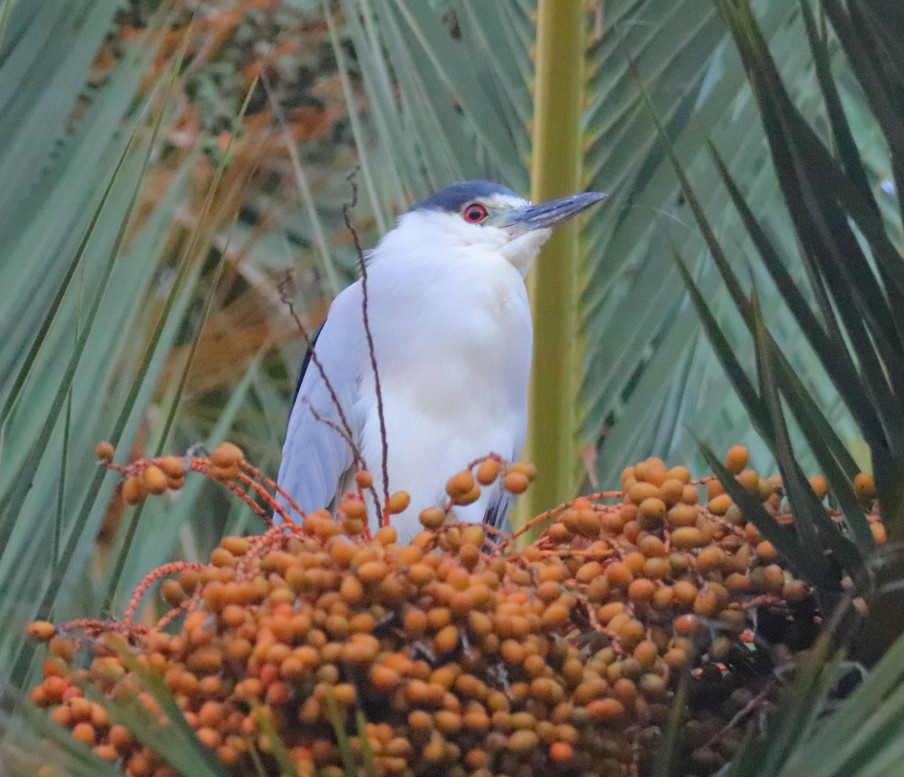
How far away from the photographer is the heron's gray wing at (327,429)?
2123 millimetres

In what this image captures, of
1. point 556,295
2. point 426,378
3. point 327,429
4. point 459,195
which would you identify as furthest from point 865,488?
point 459,195

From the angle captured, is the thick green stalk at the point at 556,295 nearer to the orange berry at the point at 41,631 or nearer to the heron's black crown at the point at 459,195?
the heron's black crown at the point at 459,195

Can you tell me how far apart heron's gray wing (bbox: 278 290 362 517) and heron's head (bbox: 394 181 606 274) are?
26 cm

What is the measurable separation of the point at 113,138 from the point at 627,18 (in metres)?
0.67

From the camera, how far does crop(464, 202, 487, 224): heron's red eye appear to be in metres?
2.37

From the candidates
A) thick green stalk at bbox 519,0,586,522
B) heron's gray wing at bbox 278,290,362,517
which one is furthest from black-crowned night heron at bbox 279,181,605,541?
thick green stalk at bbox 519,0,586,522

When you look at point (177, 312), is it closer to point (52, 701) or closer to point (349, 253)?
point (52, 701)

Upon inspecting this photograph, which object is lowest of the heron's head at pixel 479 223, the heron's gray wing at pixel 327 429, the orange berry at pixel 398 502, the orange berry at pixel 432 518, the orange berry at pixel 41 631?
the orange berry at pixel 41 631

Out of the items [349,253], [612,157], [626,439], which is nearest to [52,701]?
[626,439]

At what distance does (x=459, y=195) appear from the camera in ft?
7.76

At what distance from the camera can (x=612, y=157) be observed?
5.99 feet

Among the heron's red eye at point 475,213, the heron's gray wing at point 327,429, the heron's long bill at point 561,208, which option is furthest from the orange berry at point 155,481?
the heron's red eye at point 475,213

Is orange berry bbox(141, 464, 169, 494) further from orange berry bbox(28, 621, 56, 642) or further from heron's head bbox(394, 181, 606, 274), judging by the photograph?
heron's head bbox(394, 181, 606, 274)

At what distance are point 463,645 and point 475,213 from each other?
4.88 feet
